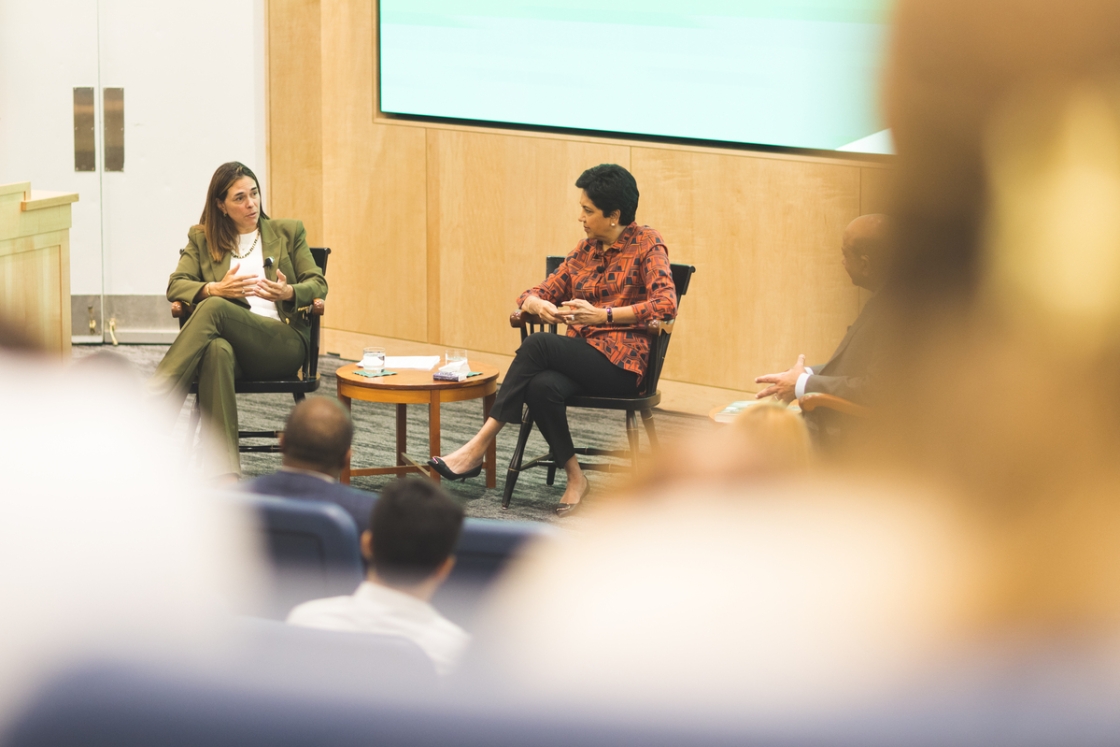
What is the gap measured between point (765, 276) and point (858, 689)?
15.9ft

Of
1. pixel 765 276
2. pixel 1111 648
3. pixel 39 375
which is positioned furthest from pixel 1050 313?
pixel 765 276

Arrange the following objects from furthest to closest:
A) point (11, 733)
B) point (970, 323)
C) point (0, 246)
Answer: point (0, 246) < point (11, 733) < point (970, 323)

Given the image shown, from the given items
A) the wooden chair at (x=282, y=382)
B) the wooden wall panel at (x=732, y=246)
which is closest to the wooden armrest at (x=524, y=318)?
the wooden chair at (x=282, y=382)

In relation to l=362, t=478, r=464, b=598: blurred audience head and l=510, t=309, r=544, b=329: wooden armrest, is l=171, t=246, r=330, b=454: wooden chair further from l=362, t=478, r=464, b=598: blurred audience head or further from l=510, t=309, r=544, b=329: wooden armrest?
l=362, t=478, r=464, b=598: blurred audience head

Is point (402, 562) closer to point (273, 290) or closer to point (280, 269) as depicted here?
point (273, 290)

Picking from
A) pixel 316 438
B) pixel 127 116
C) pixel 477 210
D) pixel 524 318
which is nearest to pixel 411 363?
pixel 524 318

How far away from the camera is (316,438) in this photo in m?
1.94

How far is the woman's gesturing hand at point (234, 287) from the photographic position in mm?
4320

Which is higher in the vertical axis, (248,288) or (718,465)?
(248,288)

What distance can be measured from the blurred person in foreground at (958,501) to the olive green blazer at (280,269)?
13.2 ft

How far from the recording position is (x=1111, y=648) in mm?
448

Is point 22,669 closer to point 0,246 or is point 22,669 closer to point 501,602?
point 501,602

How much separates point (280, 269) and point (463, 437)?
110cm

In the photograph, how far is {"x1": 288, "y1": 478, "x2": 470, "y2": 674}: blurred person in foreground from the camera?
1053 mm
